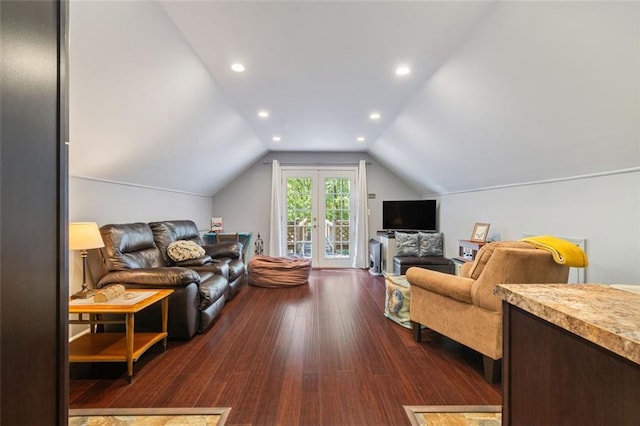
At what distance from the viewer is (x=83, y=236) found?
210 cm

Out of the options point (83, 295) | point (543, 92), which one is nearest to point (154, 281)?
point (83, 295)

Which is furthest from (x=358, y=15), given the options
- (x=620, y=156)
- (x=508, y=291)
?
(x=620, y=156)

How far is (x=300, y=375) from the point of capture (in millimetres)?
1996

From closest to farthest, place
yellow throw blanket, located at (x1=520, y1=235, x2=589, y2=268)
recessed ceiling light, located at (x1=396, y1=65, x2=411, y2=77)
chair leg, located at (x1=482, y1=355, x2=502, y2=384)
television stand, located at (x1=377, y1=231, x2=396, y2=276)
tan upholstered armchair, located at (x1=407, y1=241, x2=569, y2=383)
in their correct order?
yellow throw blanket, located at (x1=520, y1=235, x2=589, y2=268)
tan upholstered armchair, located at (x1=407, y1=241, x2=569, y2=383)
chair leg, located at (x1=482, y1=355, x2=502, y2=384)
recessed ceiling light, located at (x1=396, y1=65, x2=411, y2=77)
television stand, located at (x1=377, y1=231, x2=396, y2=276)

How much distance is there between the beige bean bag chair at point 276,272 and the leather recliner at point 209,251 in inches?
11.4

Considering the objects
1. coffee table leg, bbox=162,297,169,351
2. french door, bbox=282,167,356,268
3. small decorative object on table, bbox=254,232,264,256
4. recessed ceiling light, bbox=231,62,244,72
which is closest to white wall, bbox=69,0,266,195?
recessed ceiling light, bbox=231,62,244,72

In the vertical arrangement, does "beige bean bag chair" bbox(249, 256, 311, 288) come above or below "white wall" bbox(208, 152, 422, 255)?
below

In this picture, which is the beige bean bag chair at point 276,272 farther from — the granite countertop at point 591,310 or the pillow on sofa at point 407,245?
the granite countertop at point 591,310

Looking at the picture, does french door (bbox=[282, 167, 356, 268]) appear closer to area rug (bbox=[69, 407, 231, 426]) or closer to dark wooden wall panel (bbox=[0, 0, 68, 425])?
area rug (bbox=[69, 407, 231, 426])

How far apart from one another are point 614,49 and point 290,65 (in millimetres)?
2206

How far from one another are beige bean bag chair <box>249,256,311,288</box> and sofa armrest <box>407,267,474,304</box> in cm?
220

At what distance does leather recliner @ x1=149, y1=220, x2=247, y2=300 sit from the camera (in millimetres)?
3414

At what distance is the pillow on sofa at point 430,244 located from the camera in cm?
465

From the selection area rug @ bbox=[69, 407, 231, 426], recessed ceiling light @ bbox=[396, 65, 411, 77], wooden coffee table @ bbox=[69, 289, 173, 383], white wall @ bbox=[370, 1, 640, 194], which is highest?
recessed ceiling light @ bbox=[396, 65, 411, 77]
